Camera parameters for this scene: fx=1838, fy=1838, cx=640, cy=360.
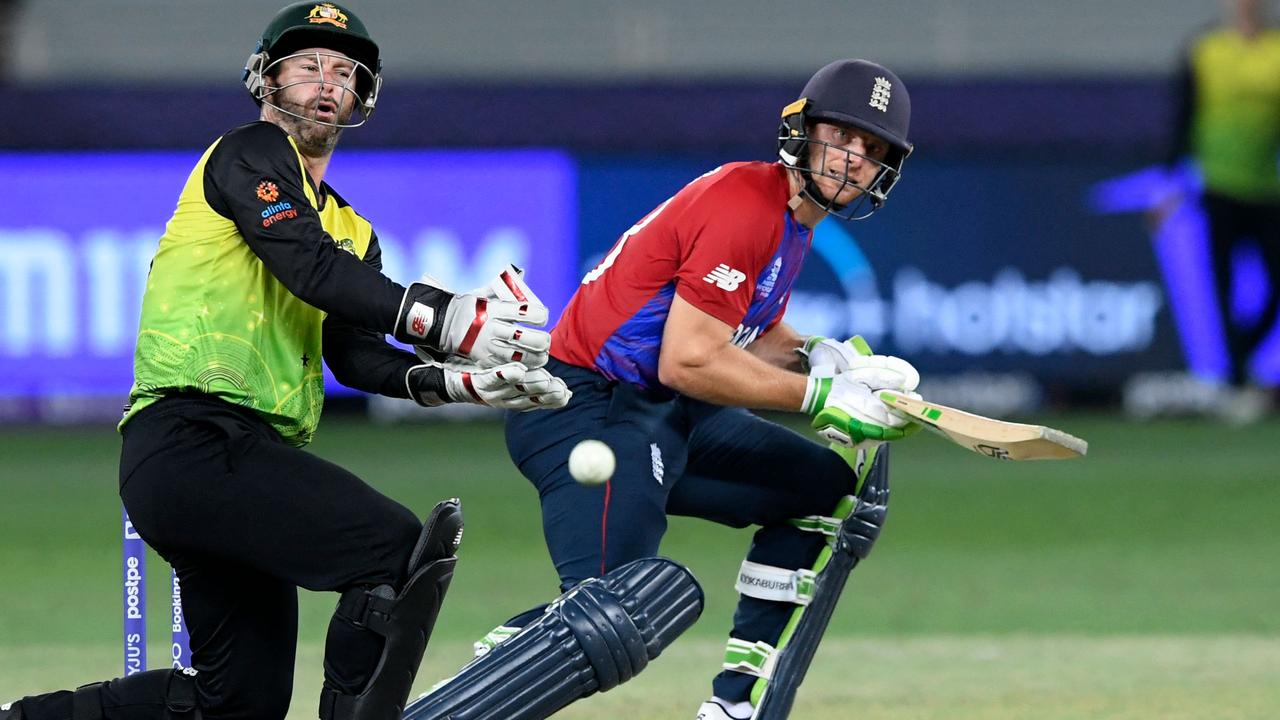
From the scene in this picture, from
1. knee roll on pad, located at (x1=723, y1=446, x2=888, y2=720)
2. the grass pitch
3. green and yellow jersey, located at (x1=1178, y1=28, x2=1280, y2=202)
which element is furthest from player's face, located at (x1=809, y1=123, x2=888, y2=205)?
green and yellow jersey, located at (x1=1178, y1=28, x2=1280, y2=202)

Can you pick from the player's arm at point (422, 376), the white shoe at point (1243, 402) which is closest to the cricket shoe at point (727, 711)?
the player's arm at point (422, 376)

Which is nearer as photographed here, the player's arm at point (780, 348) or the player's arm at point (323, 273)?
the player's arm at point (323, 273)

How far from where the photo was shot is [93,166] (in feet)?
39.2

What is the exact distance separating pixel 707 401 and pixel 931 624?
2.62m

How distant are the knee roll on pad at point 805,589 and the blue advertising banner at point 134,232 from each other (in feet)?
23.2

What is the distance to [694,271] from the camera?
454cm

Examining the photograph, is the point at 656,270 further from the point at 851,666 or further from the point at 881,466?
the point at 851,666

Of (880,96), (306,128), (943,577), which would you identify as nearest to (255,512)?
(306,128)

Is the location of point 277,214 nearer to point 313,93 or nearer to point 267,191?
point 267,191

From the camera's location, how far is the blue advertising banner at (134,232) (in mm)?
11719

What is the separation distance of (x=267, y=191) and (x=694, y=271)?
1.20 metres

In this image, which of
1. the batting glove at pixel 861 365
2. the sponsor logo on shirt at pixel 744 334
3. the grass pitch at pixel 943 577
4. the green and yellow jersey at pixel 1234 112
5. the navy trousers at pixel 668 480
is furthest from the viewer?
the green and yellow jersey at pixel 1234 112

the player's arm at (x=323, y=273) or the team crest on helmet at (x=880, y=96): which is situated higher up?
the team crest on helmet at (x=880, y=96)

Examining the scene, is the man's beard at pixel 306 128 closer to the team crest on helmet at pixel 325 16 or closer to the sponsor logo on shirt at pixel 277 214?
the team crest on helmet at pixel 325 16
